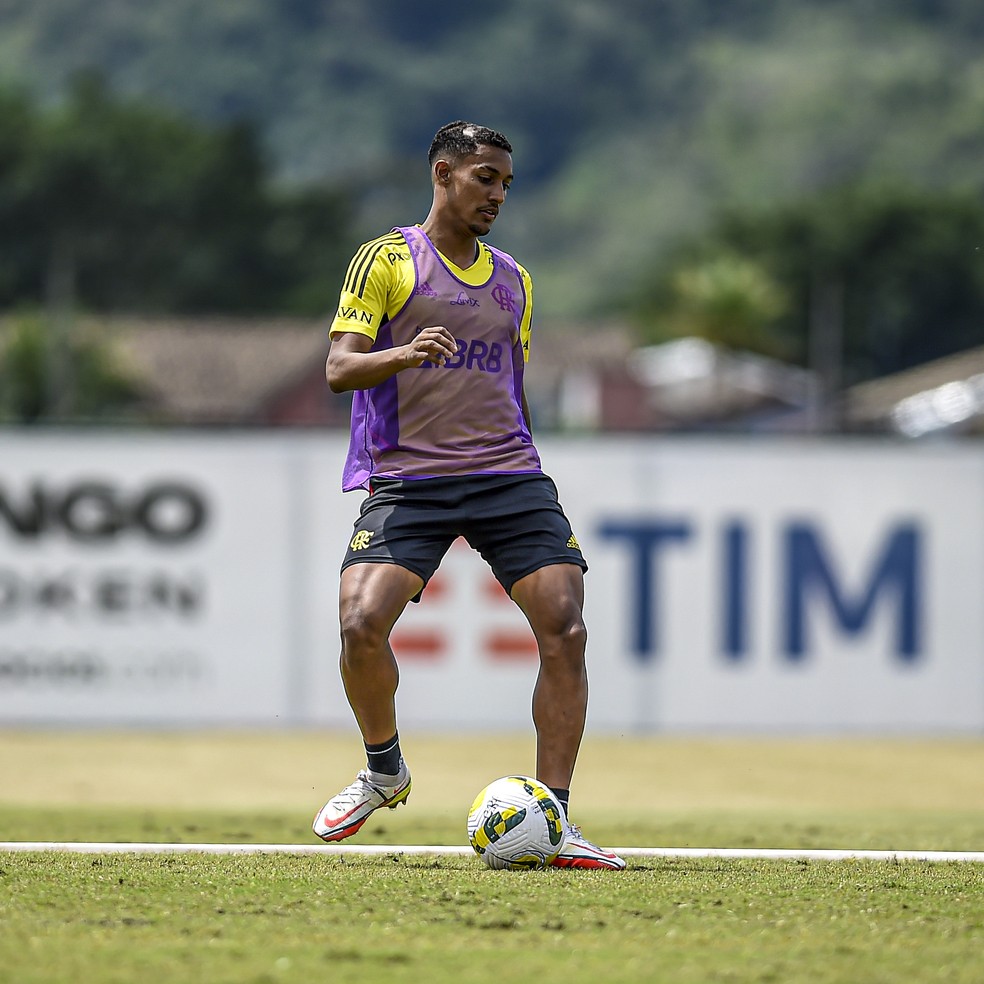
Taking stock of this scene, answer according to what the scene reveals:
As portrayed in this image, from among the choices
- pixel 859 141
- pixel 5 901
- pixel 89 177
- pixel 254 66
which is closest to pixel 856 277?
pixel 89 177

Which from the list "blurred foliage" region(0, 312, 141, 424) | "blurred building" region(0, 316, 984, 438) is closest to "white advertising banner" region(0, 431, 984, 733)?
"blurred foliage" region(0, 312, 141, 424)

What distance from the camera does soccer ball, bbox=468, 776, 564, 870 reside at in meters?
6.02

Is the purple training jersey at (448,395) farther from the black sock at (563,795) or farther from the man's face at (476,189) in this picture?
the black sock at (563,795)

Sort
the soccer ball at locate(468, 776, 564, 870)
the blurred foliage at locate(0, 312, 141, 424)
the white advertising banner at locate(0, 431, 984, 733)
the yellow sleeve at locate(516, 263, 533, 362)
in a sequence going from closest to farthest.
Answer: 1. the soccer ball at locate(468, 776, 564, 870)
2. the yellow sleeve at locate(516, 263, 533, 362)
3. the white advertising banner at locate(0, 431, 984, 733)
4. the blurred foliage at locate(0, 312, 141, 424)

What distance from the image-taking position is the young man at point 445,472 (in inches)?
250

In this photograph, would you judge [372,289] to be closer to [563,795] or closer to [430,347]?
[430,347]

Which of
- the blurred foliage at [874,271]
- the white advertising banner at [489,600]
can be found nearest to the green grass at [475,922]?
the white advertising banner at [489,600]

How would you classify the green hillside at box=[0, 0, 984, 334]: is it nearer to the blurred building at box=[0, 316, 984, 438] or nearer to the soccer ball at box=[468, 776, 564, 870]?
the blurred building at box=[0, 316, 984, 438]

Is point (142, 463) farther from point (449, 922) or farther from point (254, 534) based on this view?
point (449, 922)

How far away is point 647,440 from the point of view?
15.5m

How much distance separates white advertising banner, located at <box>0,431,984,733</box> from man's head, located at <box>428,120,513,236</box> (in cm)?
832

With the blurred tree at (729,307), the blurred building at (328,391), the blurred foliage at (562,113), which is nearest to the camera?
the blurred building at (328,391)

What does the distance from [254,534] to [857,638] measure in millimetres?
4500

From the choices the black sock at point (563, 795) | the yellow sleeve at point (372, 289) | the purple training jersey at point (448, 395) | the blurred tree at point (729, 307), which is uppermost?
the blurred tree at point (729, 307)
